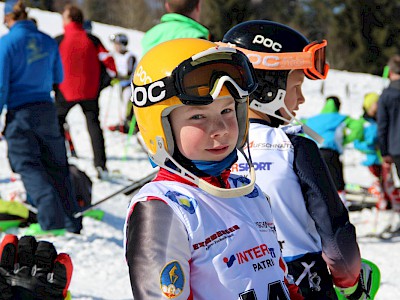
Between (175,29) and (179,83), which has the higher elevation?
(179,83)

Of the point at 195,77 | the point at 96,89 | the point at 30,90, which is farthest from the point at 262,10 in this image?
the point at 195,77

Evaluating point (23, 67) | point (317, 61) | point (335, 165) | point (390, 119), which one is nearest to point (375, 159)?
point (390, 119)

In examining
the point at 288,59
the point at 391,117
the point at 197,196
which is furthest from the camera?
the point at 391,117

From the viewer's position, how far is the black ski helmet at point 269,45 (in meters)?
2.82

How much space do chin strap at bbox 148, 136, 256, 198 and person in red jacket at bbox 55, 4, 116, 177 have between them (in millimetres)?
6458

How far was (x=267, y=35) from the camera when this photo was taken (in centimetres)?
292

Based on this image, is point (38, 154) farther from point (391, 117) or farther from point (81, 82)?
point (391, 117)

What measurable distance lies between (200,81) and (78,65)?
268 inches

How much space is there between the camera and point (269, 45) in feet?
9.43

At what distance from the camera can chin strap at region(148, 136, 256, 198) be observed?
1.97m

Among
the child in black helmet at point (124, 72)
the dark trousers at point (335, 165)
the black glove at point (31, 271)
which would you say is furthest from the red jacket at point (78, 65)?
the black glove at point (31, 271)

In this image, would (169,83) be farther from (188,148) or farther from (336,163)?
(336,163)

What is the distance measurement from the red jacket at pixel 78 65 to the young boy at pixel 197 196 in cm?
653

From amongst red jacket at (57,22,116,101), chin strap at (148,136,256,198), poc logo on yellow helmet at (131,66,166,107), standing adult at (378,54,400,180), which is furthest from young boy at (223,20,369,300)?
red jacket at (57,22,116,101)
